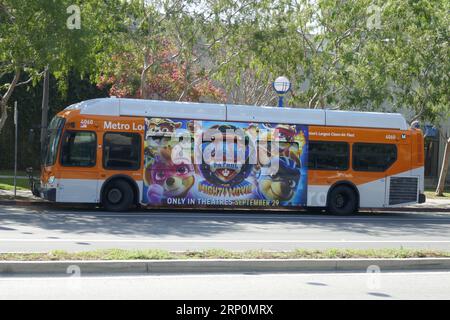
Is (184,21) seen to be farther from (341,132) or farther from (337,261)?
(337,261)

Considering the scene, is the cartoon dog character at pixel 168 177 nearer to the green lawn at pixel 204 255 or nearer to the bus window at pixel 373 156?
the bus window at pixel 373 156

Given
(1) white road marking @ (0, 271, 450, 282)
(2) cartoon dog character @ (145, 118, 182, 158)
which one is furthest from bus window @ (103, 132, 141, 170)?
(1) white road marking @ (0, 271, 450, 282)

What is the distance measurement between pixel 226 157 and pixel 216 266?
10829 millimetres

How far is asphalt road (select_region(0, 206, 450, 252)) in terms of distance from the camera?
13.6m

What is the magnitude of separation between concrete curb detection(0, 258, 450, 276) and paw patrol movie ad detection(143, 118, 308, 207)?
10.4 m

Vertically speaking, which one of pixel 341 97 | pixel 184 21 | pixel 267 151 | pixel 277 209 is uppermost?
pixel 184 21

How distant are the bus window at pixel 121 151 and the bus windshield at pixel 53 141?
1.30 m

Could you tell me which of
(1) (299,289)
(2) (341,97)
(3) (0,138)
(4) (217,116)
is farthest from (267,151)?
(3) (0,138)

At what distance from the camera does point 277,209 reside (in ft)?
79.3

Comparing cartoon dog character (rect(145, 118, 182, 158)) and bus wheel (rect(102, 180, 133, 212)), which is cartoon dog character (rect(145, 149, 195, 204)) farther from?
bus wheel (rect(102, 180, 133, 212))

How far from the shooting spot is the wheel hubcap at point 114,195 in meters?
20.3

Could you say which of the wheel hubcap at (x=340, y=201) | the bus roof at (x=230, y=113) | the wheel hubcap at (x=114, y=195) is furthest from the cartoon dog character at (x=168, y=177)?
the wheel hubcap at (x=340, y=201)

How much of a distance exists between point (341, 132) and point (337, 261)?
11592 millimetres

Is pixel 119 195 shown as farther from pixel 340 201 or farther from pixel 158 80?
pixel 158 80
